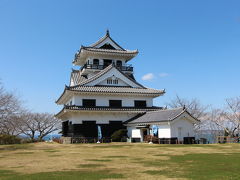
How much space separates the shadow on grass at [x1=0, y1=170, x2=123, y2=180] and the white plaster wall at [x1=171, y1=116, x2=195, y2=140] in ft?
59.9

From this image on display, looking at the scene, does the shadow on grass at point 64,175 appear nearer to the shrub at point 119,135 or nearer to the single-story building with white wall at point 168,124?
the single-story building with white wall at point 168,124

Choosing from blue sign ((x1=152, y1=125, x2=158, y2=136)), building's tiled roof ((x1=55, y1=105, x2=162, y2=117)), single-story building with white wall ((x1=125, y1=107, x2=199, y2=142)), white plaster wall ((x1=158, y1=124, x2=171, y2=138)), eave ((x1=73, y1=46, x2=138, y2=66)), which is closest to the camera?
single-story building with white wall ((x1=125, y1=107, x2=199, y2=142))

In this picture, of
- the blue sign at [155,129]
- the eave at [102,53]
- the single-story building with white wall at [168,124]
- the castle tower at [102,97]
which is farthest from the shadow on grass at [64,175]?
the eave at [102,53]

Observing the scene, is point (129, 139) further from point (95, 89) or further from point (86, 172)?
point (86, 172)

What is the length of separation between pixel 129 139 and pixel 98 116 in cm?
512

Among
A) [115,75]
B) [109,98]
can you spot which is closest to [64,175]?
[109,98]

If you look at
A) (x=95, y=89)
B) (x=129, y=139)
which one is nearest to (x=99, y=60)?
(x=95, y=89)

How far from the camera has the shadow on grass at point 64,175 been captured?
28.9 feet

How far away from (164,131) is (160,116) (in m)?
2.11

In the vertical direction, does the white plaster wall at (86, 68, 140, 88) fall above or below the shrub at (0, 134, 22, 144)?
above

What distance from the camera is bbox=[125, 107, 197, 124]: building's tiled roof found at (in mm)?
27041

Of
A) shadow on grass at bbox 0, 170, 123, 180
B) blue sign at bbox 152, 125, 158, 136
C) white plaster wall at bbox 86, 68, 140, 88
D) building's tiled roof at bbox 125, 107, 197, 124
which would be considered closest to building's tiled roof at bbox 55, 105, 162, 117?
building's tiled roof at bbox 125, 107, 197, 124

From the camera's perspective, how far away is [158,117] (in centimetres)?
2922

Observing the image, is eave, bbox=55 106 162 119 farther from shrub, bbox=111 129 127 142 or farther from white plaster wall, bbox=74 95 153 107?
shrub, bbox=111 129 127 142
